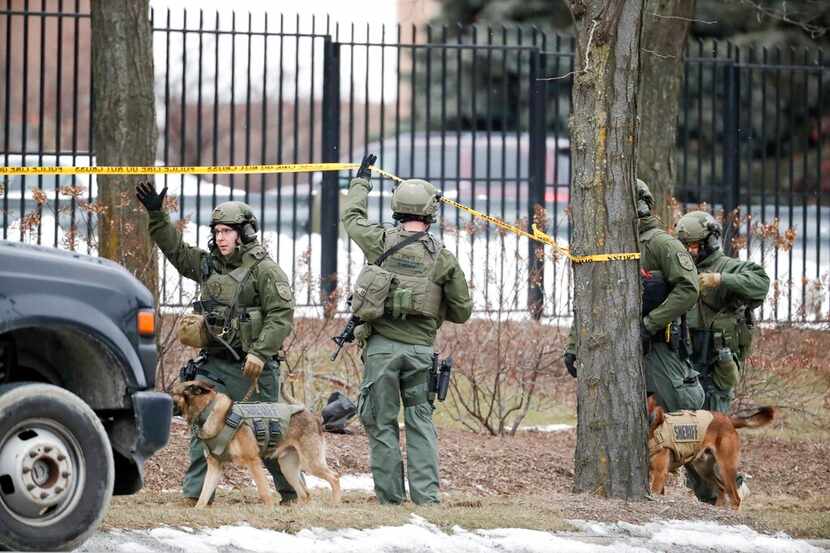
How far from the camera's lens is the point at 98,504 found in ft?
18.8

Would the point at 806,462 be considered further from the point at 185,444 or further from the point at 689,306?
the point at 185,444

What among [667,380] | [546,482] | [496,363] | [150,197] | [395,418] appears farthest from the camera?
[496,363]

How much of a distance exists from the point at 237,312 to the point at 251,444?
74 centimetres

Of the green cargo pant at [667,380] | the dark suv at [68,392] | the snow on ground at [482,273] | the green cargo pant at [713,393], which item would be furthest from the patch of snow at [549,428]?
the dark suv at [68,392]

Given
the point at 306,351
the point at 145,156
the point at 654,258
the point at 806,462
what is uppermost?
the point at 145,156

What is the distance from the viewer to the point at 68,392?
19.0ft

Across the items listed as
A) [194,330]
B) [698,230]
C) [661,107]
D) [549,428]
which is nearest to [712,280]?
[698,230]

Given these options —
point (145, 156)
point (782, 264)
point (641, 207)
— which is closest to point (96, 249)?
point (145, 156)

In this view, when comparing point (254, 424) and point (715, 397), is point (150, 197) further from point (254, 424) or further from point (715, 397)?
point (715, 397)

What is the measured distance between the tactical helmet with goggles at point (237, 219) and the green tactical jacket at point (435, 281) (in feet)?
1.70

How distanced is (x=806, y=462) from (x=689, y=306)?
3.60m

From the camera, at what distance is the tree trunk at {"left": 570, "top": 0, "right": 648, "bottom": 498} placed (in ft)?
26.6

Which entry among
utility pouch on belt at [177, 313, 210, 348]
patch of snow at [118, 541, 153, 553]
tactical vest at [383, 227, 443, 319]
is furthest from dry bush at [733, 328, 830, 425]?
patch of snow at [118, 541, 153, 553]

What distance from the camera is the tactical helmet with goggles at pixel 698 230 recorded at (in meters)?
9.61
